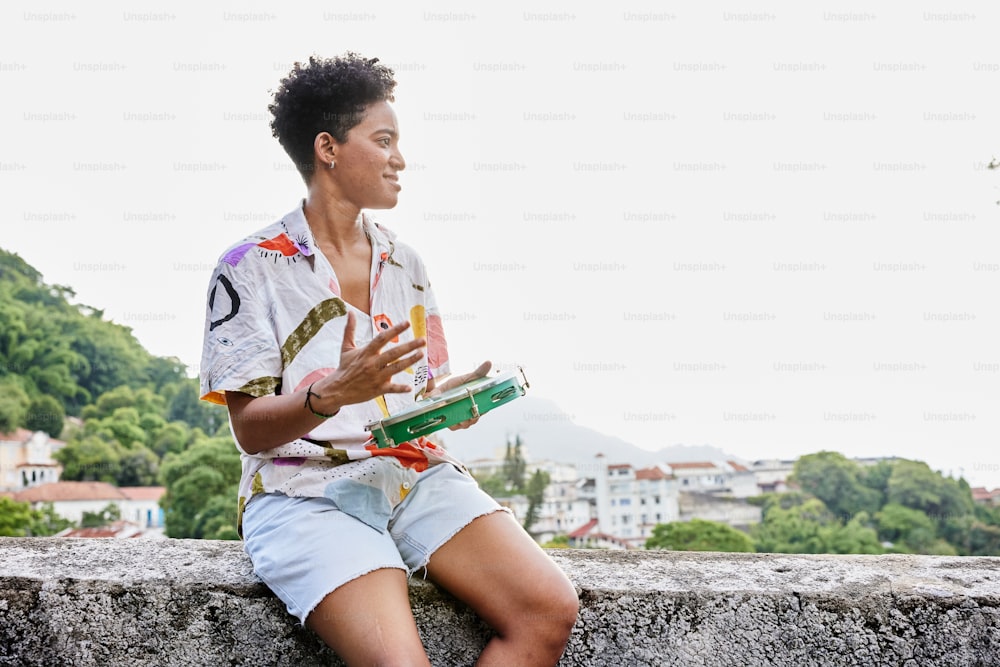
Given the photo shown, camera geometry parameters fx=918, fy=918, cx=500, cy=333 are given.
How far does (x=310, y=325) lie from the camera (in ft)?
8.18

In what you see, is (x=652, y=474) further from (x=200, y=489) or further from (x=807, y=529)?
A: (x=200, y=489)

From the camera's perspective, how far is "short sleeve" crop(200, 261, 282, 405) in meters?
2.28

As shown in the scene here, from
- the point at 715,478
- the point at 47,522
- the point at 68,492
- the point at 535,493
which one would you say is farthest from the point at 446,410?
the point at 715,478

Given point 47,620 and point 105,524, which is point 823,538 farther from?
point 47,620

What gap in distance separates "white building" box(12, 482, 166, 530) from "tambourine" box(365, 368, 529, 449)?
6984 cm

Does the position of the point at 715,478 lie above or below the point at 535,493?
below

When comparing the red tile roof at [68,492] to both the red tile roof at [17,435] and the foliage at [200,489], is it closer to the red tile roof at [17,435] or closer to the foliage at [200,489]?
the red tile roof at [17,435]

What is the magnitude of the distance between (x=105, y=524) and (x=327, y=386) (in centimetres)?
7192

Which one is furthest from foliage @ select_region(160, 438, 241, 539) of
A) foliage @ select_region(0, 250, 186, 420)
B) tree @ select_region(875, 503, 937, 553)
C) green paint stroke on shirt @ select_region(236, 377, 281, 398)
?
green paint stroke on shirt @ select_region(236, 377, 281, 398)

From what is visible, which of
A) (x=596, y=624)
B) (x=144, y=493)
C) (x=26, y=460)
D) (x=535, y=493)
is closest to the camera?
(x=596, y=624)

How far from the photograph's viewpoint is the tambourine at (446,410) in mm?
2158

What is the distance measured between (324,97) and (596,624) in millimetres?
1675

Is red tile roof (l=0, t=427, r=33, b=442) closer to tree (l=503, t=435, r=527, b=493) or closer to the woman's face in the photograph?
tree (l=503, t=435, r=527, b=493)

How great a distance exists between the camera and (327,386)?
208 cm
